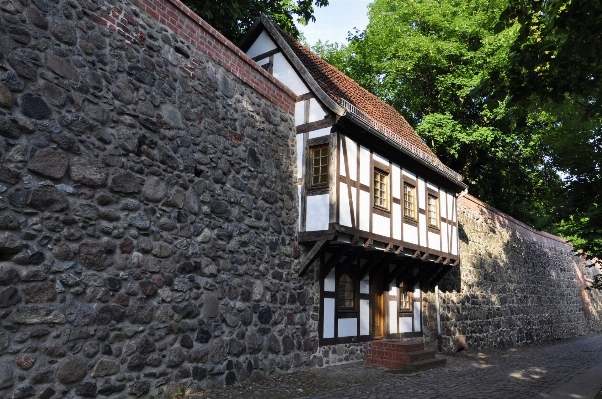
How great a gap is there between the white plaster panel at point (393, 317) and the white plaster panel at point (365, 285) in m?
1.15

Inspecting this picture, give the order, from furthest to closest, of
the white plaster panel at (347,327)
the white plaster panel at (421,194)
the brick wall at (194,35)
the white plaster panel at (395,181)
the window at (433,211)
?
the window at (433,211) < the white plaster panel at (421,194) < the white plaster panel at (395,181) < the white plaster panel at (347,327) < the brick wall at (194,35)

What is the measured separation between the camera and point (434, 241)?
13.7m

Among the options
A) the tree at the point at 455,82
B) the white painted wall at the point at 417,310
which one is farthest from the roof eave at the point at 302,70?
the tree at the point at 455,82

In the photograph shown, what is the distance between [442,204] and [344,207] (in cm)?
549

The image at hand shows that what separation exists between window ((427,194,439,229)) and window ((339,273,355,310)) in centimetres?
340

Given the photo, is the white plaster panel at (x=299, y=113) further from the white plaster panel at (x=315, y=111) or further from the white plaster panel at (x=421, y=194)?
the white plaster panel at (x=421, y=194)

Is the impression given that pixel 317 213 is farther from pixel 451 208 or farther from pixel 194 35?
pixel 451 208

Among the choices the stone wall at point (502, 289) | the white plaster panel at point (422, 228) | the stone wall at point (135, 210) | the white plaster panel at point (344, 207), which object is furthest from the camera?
the stone wall at point (502, 289)

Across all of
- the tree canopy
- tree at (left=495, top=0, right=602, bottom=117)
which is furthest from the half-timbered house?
tree at (left=495, top=0, right=602, bottom=117)

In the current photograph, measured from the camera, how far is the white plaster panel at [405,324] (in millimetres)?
13359

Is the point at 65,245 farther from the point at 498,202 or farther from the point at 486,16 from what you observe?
the point at 498,202

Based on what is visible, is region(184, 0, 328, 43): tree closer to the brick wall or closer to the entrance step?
the brick wall

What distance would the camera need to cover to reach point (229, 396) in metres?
7.00

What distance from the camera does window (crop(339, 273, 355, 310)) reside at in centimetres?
1144
